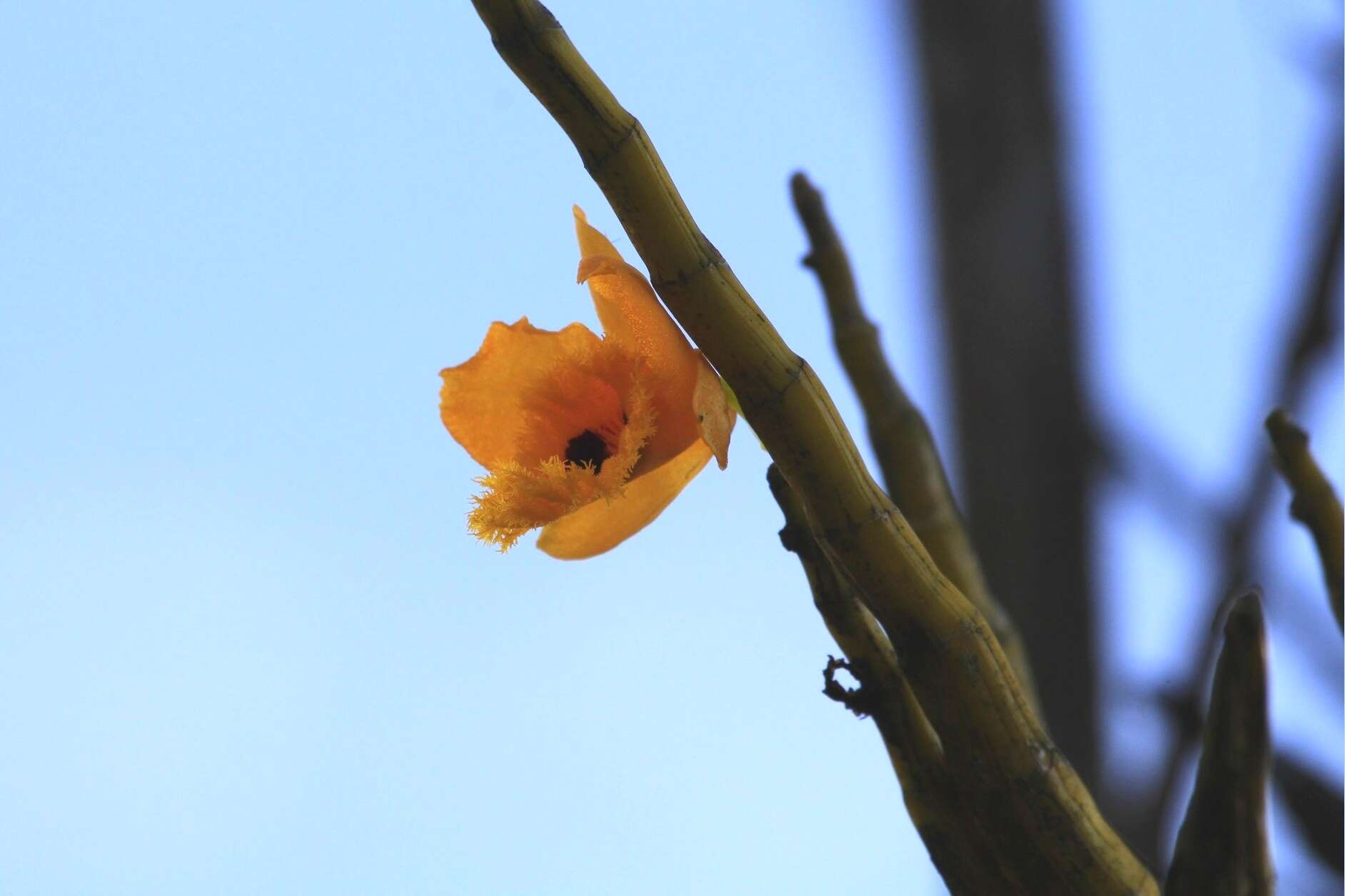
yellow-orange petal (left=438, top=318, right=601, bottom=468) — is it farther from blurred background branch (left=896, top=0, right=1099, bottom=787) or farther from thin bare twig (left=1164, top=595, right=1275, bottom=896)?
blurred background branch (left=896, top=0, right=1099, bottom=787)

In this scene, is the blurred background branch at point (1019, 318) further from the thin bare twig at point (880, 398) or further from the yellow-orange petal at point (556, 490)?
the yellow-orange petal at point (556, 490)

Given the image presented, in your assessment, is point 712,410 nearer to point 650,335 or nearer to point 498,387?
point 650,335

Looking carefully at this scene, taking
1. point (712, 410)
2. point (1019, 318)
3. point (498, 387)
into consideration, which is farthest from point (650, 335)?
point (1019, 318)

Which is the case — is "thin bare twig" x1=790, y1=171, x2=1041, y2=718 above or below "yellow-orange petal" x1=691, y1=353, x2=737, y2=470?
above

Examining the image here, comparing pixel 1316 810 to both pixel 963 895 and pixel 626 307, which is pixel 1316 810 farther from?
pixel 626 307

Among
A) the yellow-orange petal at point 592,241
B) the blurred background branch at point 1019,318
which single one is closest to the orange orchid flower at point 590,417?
the yellow-orange petal at point 592,241

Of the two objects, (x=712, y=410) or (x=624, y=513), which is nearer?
(x=712, y=410)

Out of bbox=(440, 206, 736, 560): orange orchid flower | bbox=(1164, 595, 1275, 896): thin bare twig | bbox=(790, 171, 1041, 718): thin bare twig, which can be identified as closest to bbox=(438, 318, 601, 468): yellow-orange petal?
bbox=(440, 206, 736, 560): orange orchid flower
